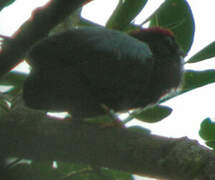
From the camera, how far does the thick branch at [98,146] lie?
1.44m

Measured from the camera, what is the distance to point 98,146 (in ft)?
5.27

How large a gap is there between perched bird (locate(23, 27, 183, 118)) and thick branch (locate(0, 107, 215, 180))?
0.85 feet

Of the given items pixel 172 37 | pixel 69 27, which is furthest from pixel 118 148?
pixel 172 37

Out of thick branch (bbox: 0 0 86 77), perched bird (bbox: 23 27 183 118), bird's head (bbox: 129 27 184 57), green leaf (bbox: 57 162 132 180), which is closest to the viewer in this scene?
thick branch (bbox: 0 0 86 77)

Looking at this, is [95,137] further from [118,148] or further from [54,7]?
[54,7]

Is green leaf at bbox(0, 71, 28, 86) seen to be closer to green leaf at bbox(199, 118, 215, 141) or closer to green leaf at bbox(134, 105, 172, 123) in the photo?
green leaf at bbox(134, 105, 172, 123)

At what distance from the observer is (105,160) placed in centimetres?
158

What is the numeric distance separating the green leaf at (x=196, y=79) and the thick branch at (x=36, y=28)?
1.27m

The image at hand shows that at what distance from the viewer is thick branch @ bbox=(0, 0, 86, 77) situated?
1.00 m

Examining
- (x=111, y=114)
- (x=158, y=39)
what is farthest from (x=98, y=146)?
(x=158, y=39)

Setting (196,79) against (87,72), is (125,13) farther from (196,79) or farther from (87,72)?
(196,79)

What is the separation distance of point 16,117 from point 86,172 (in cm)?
40

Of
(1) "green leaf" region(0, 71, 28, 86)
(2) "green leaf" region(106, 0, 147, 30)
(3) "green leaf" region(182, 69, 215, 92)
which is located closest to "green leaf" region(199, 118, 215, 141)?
(3) "green leaf" region(182, 69, 215, 92)

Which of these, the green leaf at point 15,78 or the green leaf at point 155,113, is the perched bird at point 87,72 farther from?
the green leaf at point 15,78
